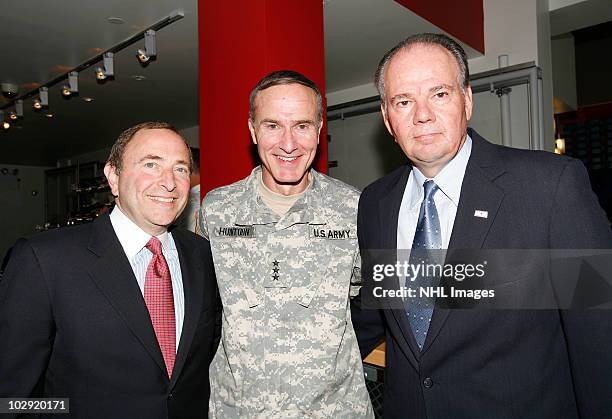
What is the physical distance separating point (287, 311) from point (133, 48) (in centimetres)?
445

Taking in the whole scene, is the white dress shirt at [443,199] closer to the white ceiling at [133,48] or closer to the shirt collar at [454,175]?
the shirt collar at [454,175]

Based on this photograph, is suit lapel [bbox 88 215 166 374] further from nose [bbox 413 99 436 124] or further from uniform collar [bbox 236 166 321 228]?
nose [bbox 413 99 436 124]

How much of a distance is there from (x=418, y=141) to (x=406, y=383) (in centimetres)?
77

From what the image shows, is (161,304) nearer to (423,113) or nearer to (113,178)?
(113,178)

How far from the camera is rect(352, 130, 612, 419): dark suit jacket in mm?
1230

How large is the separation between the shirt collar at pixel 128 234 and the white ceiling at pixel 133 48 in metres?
2.89

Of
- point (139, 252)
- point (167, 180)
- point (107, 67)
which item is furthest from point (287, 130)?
point (107, 67)

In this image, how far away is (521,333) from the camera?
1.31m

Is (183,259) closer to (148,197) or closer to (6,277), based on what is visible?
(148,197)

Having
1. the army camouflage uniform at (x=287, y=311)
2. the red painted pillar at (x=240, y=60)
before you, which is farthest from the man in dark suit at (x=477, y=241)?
the red painted pillar at (x=240, y=60)

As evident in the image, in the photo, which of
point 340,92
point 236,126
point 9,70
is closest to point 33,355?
point 236,126

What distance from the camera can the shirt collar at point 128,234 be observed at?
5.21 ft

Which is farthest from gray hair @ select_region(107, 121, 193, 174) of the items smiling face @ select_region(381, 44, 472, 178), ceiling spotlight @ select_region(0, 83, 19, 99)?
ceiling spotlight @ select_region(0, 83, 19, 99)

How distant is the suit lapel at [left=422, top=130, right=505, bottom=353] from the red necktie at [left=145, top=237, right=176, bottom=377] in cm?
81
